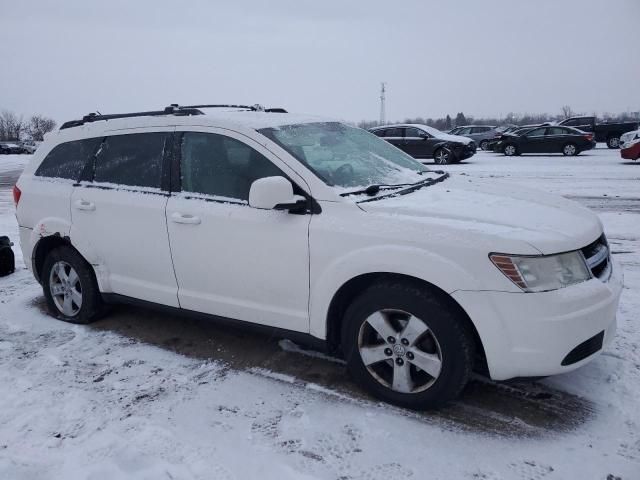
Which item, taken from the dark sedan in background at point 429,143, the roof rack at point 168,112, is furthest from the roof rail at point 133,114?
the dark sedan in background at point 429,143

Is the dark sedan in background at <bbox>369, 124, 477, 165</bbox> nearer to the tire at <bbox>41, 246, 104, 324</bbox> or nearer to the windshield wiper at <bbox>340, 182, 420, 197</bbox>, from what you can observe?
the tire at <bbox>41, 246, 104, 324</bbox>

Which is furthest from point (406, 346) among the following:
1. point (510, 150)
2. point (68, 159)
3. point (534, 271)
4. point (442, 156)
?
point (510, 150)

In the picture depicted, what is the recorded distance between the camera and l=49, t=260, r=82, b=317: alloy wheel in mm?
4613

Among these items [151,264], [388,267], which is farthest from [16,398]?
[388,267]

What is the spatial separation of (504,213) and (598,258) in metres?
0.61

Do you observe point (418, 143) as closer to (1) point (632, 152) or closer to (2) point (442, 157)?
(2) point (442, 157)

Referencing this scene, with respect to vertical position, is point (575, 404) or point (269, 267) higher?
point (269, 267)

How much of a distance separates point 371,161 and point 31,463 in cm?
282

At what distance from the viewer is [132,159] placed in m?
4.21

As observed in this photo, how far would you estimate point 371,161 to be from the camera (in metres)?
3.97

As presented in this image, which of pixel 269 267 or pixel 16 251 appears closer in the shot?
pixel 269 267

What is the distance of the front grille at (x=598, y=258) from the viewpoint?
A: 303 cm

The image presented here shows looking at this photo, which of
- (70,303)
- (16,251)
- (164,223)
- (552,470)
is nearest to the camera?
(552,470)

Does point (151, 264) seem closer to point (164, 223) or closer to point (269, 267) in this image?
point (164, 223)
